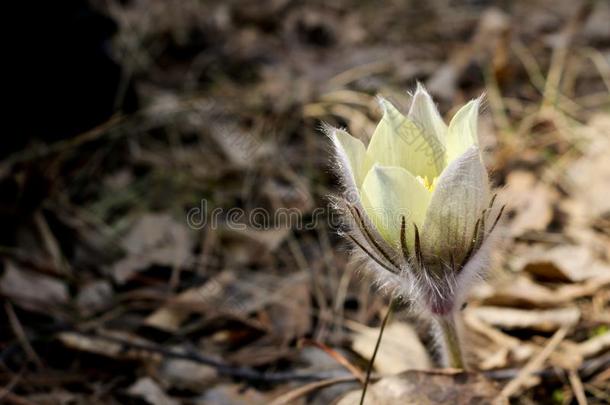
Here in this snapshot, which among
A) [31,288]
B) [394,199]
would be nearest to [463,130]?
[394,199]

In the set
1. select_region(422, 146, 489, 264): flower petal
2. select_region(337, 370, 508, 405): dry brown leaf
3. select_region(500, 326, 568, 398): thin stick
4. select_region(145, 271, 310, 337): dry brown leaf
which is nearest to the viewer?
select_region(422, 146, 489, 264): flower petal

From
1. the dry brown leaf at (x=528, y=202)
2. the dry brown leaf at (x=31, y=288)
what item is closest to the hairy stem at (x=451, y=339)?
the dry brown leaf at (x=528, y=202)

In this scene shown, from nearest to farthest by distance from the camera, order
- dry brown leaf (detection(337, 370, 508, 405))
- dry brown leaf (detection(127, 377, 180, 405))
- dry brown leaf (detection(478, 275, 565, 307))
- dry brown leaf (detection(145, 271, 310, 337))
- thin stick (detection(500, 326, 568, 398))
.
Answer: dry brown leaf (detection(337, 370, 508, 405)), thin stick (detection(500, 326, 568, 398)), dry brown leaf (detection(127, 377, 180, 405)), dry brown leaf (detection(478, 275, 565, 307)), dry brown leaf (detection(145, 271, 310, 337))

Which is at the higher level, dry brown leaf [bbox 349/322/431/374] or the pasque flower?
the pasque flower

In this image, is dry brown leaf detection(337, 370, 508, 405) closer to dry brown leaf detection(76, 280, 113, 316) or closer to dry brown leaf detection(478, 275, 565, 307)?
dry brown leaf detection(478, 275, 565, 307)

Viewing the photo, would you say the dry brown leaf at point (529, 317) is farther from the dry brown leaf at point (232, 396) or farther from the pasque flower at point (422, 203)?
the dry brown leaf at point (232, 396)

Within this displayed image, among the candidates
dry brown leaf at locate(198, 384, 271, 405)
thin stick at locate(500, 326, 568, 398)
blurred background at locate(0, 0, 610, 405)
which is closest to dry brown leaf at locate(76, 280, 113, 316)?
blurred background at locate(0, 0, 610, 405)
